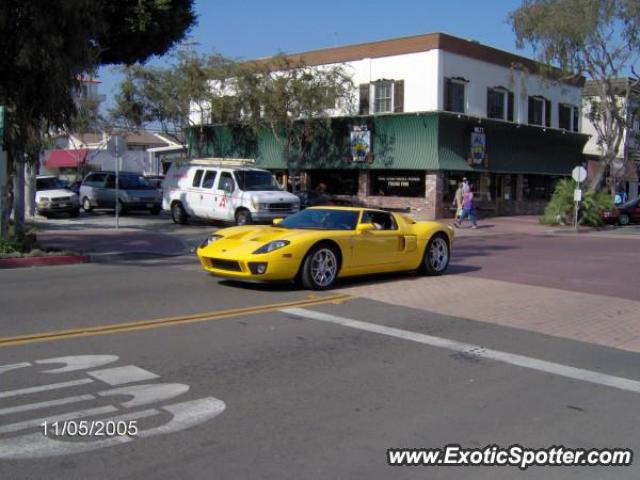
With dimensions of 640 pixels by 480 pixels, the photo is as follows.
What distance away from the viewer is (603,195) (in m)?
32.5

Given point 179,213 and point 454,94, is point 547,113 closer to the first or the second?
point 454,94

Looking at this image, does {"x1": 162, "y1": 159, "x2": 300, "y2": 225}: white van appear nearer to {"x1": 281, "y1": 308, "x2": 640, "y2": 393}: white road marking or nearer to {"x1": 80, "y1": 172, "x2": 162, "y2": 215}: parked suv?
{"x1": 80, "y1": 172, "x2": 162, "y2": 215}: parked suv

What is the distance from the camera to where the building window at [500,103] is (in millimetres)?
34281

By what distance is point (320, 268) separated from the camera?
10.7 m

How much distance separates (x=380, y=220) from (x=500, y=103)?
82.9ft

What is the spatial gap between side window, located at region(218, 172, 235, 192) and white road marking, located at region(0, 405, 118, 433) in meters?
18.6

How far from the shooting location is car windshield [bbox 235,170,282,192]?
23469mm

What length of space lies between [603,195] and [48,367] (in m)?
30.7

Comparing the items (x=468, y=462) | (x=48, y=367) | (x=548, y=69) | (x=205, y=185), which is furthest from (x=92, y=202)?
(x=468, y=462)

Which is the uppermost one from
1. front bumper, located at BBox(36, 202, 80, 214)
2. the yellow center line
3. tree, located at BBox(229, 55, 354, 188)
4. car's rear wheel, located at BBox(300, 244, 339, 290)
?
tree, located at BBox(229, 55, 354, 188)

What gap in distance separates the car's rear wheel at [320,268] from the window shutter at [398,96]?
72.4 feet

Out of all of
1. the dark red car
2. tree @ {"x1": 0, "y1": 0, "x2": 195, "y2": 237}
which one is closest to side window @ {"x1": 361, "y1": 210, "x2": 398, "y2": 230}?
tree @ {"x1": 0, "y1": 0, "x2": 195, "y2": 237}

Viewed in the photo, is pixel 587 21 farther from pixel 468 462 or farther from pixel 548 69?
pixel 468 462

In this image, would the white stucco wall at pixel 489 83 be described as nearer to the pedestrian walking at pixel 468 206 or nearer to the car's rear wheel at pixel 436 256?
the pedestrian walking at pixel 468 206
